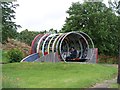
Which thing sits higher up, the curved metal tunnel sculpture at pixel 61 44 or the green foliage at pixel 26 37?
the green foliage at pixel 26 37

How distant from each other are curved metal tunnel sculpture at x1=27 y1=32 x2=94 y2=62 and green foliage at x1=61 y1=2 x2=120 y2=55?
8.17 feet

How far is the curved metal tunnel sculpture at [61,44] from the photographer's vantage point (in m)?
27.2

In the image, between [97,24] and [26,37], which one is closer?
[97,24]

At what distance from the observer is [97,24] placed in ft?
112

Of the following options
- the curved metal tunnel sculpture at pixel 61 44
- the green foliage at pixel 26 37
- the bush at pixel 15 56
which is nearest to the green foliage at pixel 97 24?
the curved metal tunnel sculpture at pixel 61 44

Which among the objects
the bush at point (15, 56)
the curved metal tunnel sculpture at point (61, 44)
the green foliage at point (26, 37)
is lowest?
the bush at point (15, 56)

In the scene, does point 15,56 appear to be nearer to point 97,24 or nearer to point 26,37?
point 97,24

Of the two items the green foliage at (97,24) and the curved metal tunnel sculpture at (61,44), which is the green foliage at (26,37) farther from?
the curved metal tunnel sculpture at (61,44)

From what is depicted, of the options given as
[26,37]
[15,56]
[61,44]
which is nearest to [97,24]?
[61,44]

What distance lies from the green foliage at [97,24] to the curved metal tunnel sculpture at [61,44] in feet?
8.17

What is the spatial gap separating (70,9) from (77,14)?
1358 mm

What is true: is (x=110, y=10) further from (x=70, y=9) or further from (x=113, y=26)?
(x=70, y=9)

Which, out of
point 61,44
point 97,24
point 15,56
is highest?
point 97,24

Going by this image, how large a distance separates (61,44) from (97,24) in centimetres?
656
